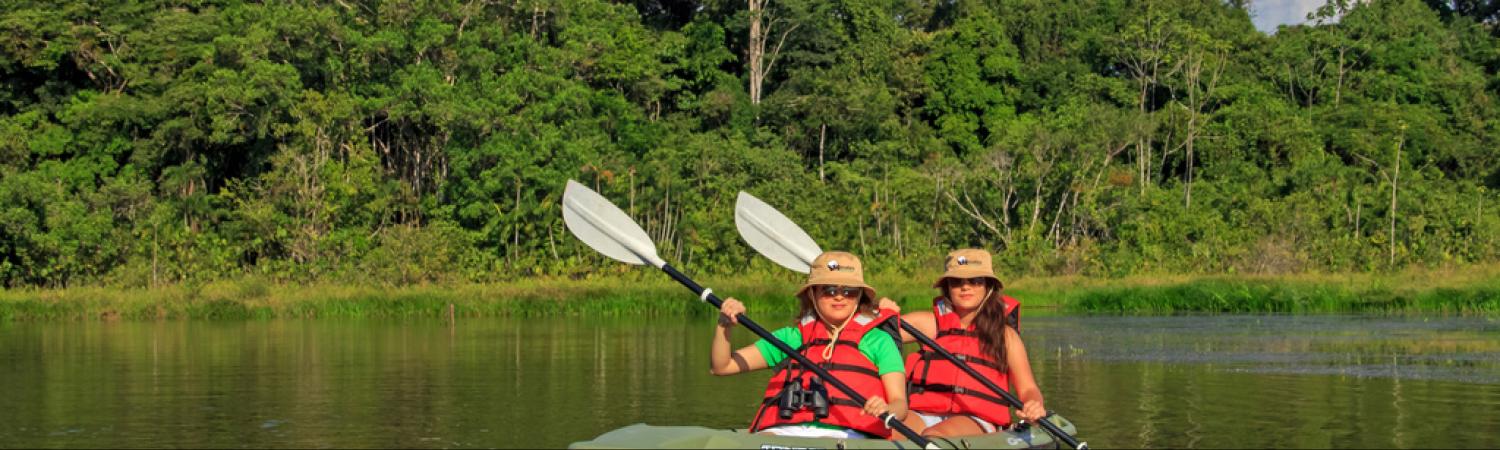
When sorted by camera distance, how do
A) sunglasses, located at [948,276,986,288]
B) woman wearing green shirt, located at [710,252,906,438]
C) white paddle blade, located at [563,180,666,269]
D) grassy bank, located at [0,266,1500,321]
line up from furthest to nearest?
grassy bank, located at [0,266,1500,321] → white paddle blade, located at [563,180,666,269] → sunglasses, located at [948,276,986,288] → woman wearing green shirt, located at [710,252,906,438]

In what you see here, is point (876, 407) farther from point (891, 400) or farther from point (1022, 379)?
point (1022, 379)

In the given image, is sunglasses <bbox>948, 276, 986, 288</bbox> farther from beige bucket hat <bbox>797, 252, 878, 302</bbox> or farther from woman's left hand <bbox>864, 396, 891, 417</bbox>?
woman's left hand <bbox>864, 396, 891, 417</bbox>

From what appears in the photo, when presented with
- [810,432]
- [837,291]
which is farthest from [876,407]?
[837,291]

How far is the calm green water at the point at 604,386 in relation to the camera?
509 inches

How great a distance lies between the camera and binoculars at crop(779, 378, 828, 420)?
8984 mm

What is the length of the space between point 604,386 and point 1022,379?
24.7 ft

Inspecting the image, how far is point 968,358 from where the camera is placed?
9.84 meters

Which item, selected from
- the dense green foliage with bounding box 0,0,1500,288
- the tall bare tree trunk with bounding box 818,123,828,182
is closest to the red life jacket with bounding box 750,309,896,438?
the dense green foliage with bounding box 0,0,1500,288

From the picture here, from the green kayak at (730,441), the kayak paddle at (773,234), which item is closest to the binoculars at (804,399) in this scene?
the green kayak at (730,441)

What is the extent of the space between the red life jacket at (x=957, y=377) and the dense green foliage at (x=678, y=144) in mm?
27827

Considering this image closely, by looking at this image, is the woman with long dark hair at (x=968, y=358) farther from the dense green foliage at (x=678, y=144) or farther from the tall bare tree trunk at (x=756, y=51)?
the tall bare tree trunk at (x=756, y=51)

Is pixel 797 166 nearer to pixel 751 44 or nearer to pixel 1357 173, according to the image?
pixel 751 44

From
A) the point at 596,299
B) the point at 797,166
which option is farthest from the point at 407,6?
the point at 596,299

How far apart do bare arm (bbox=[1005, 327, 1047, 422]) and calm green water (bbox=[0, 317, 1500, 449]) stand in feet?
9.26
